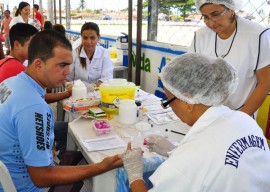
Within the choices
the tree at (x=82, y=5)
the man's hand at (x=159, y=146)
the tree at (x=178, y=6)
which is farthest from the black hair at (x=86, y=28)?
the tree at (x=82, y=5)

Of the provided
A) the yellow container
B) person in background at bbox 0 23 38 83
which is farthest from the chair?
person in background at bbox 0 23 38 83

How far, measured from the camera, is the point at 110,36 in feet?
15.0

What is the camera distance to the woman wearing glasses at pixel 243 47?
147 cm

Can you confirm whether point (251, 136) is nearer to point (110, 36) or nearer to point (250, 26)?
point (250, 26)

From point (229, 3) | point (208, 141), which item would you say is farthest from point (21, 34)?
point (208, 141)

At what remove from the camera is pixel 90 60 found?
2.62m

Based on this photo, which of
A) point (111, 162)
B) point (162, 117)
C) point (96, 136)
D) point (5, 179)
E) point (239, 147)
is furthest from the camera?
point (162, 117)

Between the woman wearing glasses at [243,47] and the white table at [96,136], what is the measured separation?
40 cm

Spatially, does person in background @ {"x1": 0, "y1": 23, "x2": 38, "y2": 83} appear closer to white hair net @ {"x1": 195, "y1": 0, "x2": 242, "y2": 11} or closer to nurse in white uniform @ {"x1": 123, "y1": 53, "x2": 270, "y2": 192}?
white hair net @ {"x1": 195, "y1": 0, "x2": 242, "y2": 11}

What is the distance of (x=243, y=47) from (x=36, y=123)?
44.9 inches

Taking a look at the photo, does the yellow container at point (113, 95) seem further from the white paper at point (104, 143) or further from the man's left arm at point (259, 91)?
the man's left arm at point (259, 91)

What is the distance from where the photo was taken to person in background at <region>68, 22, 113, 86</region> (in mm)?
2543

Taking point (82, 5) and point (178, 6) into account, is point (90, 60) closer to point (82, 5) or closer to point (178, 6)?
point (178, 6)

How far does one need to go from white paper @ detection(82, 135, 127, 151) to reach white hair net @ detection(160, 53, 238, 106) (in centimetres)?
51
